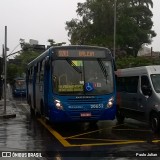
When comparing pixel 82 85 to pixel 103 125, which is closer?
pixel 82 85

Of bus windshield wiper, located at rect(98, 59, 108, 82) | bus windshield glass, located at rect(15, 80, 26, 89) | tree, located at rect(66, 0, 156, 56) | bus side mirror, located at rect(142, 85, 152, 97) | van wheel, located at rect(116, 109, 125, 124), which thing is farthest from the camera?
tree, located at rect(66, 0, 156, 56)

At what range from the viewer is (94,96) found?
1516 centimetres

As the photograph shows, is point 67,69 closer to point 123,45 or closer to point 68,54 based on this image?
point 68,54

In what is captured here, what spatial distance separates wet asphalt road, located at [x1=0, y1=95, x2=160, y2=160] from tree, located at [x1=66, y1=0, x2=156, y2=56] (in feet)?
149

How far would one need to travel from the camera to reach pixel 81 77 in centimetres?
1527

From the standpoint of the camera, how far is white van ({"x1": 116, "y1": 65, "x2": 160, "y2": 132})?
47.3ft

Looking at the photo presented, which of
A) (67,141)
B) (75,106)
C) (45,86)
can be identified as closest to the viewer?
(67,141)

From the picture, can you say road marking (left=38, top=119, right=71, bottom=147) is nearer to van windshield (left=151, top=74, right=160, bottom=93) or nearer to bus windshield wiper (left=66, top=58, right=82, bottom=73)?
bus windshield wiper (left=66, top=58, right=82, bottom=73)

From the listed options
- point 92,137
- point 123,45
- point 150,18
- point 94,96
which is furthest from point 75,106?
point 150,18

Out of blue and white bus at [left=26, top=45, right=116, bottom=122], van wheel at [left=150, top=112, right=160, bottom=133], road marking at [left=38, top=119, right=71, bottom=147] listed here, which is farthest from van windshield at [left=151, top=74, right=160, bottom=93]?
road marking at [left=38, top=119, right=71, bottom=147]

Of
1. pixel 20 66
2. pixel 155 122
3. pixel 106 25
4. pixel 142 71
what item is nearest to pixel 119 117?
pixel 142 71

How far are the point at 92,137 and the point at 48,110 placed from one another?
245cm

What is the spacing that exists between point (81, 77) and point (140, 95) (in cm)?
225

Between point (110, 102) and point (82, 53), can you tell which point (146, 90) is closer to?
point (110, 102)
